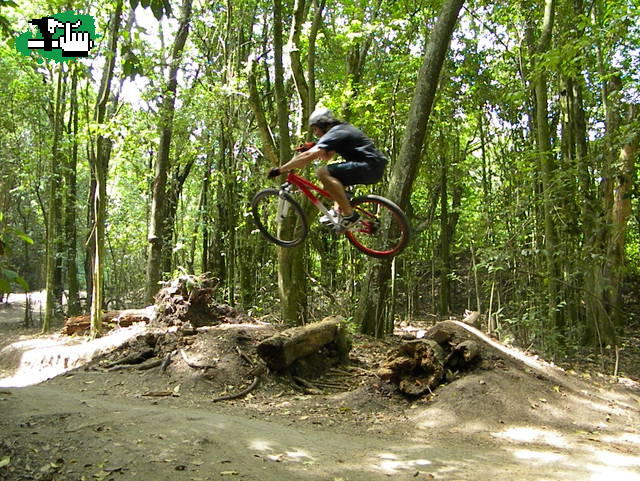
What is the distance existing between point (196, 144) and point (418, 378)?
823 centimetres

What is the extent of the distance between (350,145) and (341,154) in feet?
0.44

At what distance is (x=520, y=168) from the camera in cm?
818

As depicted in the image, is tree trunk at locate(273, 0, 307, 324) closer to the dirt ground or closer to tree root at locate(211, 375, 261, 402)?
the dirt ground

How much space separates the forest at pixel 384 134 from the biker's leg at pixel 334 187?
2.05m

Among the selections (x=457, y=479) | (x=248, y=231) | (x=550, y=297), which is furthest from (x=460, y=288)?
(x=457, y=479)

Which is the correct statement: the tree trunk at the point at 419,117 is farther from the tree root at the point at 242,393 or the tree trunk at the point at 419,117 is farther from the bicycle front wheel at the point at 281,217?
the tree root at the point at 242,393

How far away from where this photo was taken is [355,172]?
481 cm

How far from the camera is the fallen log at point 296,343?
6.93 meters

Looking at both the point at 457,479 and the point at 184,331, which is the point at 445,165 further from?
the point at 457,479

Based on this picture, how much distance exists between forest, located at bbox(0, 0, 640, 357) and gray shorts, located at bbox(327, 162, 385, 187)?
7.00 ft

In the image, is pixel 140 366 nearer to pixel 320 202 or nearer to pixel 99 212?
pixel 99 212

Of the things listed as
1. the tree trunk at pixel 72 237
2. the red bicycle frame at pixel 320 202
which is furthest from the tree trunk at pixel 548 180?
the tree trunk at pixel 72 237

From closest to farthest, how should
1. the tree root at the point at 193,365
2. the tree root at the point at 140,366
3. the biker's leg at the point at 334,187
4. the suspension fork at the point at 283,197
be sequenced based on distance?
the biker's leg at the point at 334,187 < the suspension fork at the point at 283,197 < the tree root at the point at 193,365 < the tree root at the point at 140,366

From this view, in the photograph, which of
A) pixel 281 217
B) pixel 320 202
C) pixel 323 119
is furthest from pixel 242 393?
pixel 323 119
